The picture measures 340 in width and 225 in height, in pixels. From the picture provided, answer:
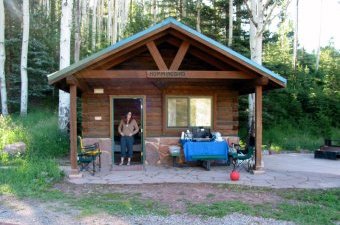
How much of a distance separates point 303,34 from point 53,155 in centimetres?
3596

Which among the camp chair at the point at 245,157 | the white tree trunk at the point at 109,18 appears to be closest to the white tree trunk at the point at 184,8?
the white tree trunk at the point at 109,18

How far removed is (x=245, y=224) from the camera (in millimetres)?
5961

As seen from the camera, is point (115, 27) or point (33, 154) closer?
point (33, 154)

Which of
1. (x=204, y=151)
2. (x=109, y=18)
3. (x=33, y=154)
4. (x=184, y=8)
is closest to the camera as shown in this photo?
(x=204, y=151)

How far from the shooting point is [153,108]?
11961mm

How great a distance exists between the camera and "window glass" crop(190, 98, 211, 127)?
12.1 meters

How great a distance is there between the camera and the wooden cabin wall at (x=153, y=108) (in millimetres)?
11758

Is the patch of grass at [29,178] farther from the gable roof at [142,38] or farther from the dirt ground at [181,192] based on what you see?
the gable roof at [142,38]

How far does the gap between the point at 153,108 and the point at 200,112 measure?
4.91ft

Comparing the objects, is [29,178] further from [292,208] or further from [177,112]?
[292,208]

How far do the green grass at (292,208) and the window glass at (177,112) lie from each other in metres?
4.87

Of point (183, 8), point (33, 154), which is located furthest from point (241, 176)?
point (183, 8)

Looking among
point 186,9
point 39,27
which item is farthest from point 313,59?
point 39,27

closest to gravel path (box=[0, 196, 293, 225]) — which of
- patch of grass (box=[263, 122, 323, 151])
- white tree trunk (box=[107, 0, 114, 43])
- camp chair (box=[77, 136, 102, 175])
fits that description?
camp chair (box=[77, 136, 102, 175])
